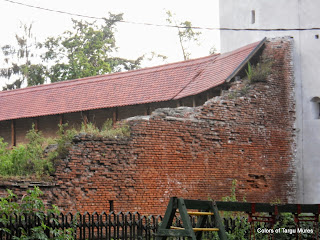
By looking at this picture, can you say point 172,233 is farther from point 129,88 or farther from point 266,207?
point 129,88

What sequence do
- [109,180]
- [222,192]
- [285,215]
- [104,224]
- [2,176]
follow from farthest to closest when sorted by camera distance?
[222,192], [109,180], [285,215], [2,176], [104,224]

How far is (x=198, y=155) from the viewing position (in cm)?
1466

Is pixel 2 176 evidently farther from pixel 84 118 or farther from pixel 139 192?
pixel 84 118

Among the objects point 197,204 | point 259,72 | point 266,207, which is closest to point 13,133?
point 259,72

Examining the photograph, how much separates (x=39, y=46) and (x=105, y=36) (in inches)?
180

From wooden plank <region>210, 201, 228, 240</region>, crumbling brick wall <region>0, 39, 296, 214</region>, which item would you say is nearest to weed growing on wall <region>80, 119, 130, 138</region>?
crumbling brick wall <region>0, 39, 296, 214</region>

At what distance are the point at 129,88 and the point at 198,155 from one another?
550 cm

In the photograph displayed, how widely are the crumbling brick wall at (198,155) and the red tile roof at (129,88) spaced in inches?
39.7

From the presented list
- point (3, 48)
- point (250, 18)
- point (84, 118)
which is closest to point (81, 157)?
point (84, 118)

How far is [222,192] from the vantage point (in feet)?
49.4

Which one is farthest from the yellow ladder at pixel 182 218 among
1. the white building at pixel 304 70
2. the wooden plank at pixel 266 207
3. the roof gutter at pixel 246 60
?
the white building at pixel 304 70

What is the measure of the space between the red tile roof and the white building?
99 cm

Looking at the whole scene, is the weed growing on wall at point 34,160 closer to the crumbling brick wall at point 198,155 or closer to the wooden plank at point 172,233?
the crumbling brick wall at point 198,155

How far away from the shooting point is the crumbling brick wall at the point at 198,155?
12531 millimetres
